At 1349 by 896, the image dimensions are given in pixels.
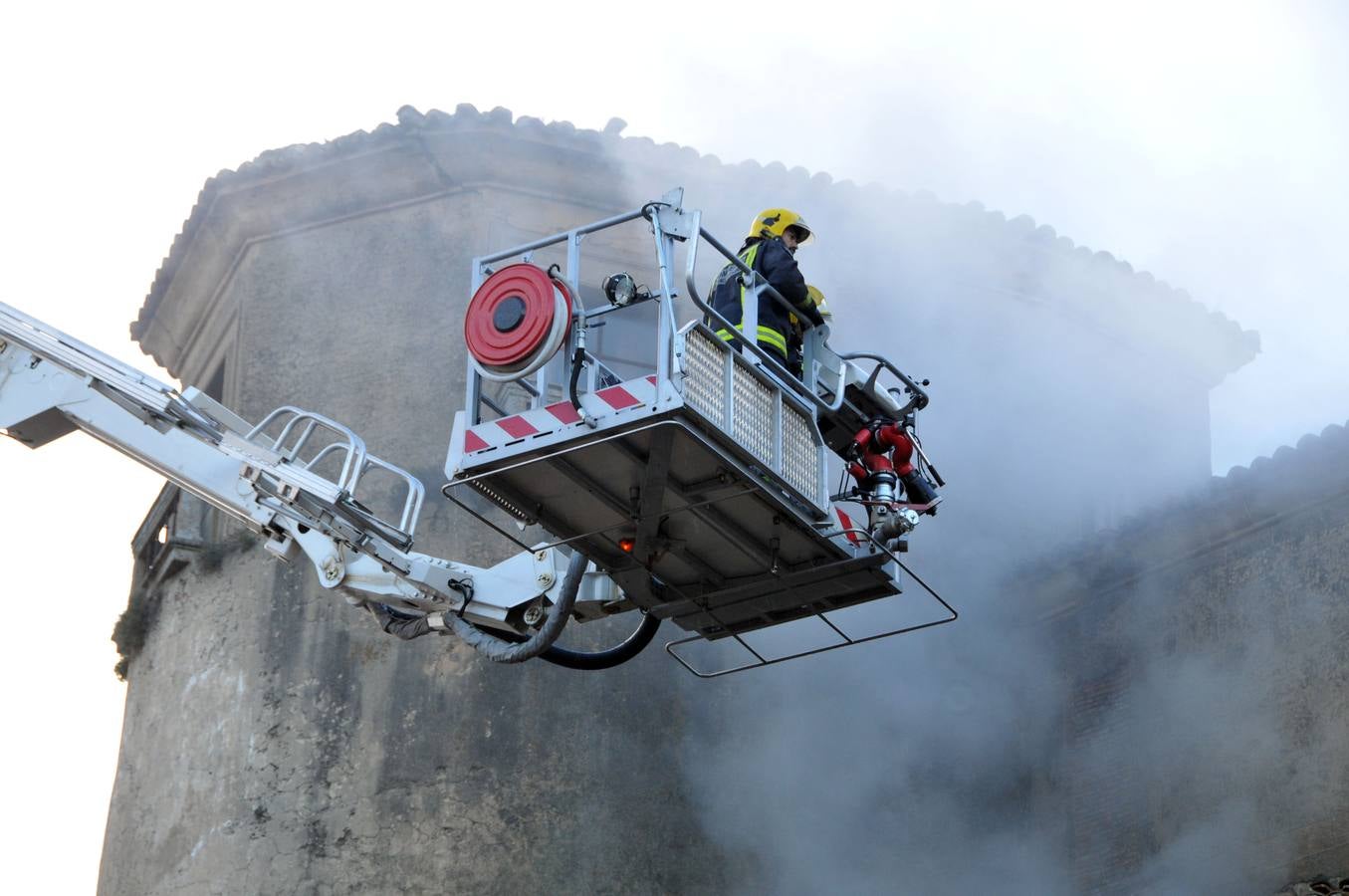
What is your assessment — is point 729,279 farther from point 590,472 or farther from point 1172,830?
point 1172,830

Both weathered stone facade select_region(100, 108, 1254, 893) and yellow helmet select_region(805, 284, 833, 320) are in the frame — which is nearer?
yellow helmet select_region(805, 284, 833, 320)

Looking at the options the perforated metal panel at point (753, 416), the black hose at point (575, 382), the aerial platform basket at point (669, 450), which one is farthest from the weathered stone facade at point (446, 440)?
the black hose at point (575, 382)

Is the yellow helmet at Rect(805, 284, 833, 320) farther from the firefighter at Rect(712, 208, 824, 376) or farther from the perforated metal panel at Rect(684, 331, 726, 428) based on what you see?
the perforated metal panel at Rect(684, 331, 726, 428)

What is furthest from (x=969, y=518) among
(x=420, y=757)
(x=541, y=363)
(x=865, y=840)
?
(x=541, y=363)

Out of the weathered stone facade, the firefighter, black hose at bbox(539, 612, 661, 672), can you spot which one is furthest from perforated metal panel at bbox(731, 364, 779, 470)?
the weathered stone facade

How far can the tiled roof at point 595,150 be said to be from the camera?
1521 cm

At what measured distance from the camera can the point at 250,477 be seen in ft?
35.8

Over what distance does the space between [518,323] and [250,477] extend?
2.00m

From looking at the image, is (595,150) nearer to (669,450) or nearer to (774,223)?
(774,223)

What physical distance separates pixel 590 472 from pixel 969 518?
6.50 m

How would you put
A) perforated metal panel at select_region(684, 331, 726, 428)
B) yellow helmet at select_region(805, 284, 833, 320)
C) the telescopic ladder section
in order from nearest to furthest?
perforated metal panel at select_region(684, 331, 726, 428), yellow helmet at select_region(805, 284, 833, 320), the telescopic ladder section

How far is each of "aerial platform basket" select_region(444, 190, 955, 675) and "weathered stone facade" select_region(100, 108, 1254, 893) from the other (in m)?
3.55

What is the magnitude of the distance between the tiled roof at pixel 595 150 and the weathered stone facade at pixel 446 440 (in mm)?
21

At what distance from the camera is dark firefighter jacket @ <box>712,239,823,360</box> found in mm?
10359
